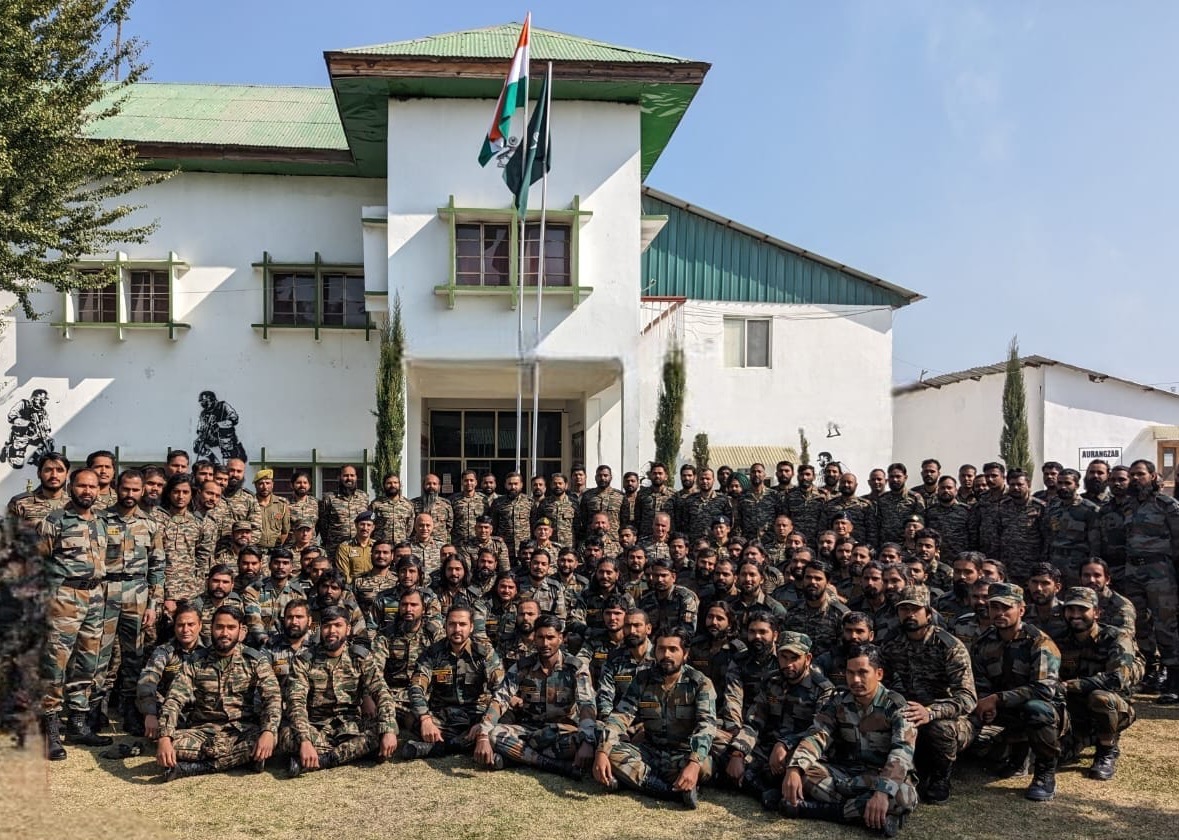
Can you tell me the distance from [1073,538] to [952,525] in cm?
107

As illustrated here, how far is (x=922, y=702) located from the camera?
6.02 m

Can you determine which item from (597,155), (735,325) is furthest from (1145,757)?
(735,325)

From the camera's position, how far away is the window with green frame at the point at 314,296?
14531mm

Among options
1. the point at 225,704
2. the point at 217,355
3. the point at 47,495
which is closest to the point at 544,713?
the point at 225,704

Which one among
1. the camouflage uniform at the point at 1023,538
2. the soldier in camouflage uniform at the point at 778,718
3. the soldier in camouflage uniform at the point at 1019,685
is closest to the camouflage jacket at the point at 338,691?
the soldier in camouflage uniform at the point at 778,718

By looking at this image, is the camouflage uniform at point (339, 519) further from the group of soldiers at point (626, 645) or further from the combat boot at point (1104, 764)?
the combat boot at point (1104, 764)

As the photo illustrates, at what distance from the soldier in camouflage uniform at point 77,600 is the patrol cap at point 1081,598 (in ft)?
20.7

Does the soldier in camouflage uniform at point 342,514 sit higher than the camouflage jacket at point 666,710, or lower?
higher

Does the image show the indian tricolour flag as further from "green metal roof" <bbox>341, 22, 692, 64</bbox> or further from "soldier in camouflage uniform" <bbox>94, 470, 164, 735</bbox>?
"soldier in camouflage uniform" <bbox>94, 470, 164, 735</bbox>

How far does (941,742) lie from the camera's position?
218 inches

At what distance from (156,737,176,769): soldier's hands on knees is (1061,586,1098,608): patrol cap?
5544 mm

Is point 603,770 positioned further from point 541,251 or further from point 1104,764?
point 541,251

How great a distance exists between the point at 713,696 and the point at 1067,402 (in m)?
17.5

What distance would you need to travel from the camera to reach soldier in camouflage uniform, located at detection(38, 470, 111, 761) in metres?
6.54
